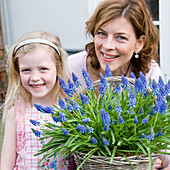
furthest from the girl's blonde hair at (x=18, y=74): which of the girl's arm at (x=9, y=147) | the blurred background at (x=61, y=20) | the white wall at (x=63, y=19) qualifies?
the white wall at (x=63, y=19)

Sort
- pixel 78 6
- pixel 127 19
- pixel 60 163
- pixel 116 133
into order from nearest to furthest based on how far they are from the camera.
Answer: pixel 116 133 < pixel 60 163 < pixel 127 19 < pixel 78 6

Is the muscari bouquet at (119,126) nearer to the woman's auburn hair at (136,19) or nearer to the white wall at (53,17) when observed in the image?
the woman's auburn hair at (136,19)

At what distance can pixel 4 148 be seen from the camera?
1476 millimetres

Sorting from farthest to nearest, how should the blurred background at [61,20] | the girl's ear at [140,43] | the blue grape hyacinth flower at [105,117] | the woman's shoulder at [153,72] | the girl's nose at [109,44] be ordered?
the blurred background at [61,20], the woman's shoulder at [153,72], the girl's ear at [140,43], the girl's nose at [109,44], the blue grape hyacinth flower at [105,117]

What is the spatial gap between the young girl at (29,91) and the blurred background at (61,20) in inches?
28.8

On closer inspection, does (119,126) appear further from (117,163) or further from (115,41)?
(115,41)

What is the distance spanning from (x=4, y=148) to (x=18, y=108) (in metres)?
0.22

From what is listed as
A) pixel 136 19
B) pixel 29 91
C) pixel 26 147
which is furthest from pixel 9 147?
pixel 136 19

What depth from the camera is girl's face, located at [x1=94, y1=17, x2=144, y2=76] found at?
1704mm

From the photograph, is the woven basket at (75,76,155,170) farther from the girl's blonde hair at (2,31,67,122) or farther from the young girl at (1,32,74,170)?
the girl's blonde hair at (2,31,67,122)

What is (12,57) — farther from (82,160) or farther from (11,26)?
(11,26)

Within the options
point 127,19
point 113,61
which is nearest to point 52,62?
point 113,61

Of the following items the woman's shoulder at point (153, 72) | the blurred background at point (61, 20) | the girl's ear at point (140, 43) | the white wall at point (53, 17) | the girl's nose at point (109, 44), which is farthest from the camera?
the white wall at point (53, 17)

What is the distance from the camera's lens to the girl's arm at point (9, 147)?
146 centimetres
